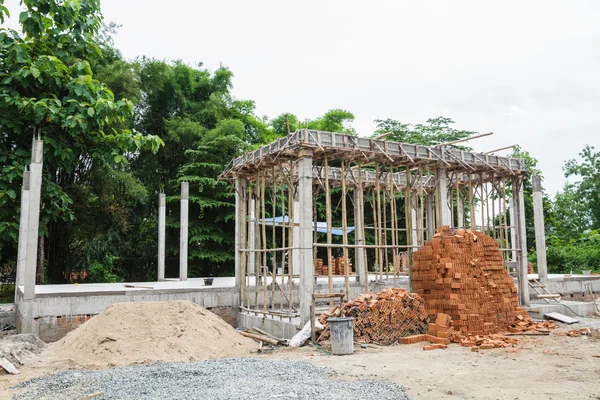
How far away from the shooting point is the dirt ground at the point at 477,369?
6590mm

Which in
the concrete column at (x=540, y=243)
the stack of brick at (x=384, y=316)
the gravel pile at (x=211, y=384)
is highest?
the concrete column at (x=540, y=243)

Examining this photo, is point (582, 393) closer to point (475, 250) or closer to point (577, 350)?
point (577, 350)

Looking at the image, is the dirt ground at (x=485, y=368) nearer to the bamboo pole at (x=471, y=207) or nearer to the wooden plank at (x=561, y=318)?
the wooden plank at (x=561, y=318)

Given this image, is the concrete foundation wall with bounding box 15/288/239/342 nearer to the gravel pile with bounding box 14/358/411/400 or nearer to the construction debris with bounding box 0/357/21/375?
the construction debris with bounding box 0/357/21/375

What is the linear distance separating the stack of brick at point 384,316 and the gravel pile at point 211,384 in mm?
2657

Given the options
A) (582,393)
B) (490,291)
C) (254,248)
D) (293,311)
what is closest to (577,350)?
(490,291)

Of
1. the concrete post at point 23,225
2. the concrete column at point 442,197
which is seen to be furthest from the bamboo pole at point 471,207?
the concrete post at point 23,225

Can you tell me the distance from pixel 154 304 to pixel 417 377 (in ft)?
19.8

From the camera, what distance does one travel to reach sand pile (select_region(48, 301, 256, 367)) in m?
9.30

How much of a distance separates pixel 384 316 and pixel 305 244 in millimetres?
2290

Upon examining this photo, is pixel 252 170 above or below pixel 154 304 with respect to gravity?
above

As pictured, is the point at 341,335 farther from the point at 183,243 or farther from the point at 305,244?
the point at 183,243

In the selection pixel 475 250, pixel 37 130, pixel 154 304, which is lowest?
pixel 154 304

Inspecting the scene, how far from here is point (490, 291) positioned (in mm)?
11828
